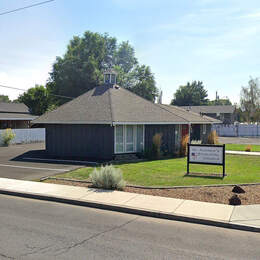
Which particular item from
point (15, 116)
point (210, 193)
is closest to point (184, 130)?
point (210, 193)

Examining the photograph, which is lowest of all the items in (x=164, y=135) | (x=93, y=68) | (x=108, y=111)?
(x=164, y=135)

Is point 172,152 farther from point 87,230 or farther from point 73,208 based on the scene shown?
point 87,230

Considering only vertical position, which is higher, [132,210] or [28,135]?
[28,135]

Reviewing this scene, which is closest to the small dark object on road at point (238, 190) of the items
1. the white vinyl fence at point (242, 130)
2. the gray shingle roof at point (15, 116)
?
the gray shingle roof at point (15, 116)

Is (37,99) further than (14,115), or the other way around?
(37,99)

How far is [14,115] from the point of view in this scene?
120 ft

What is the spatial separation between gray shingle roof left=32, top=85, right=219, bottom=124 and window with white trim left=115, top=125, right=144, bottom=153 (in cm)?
78

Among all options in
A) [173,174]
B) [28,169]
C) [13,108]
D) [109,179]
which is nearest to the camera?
[109,179]

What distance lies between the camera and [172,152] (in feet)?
68.9

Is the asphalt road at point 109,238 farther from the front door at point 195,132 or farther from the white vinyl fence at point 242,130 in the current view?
the white vinyl fence at point 242,130

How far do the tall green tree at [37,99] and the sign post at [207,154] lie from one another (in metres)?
32.5

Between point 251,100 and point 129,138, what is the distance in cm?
4231

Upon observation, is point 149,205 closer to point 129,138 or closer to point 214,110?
point 129,138

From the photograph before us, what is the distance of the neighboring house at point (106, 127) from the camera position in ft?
59.7
